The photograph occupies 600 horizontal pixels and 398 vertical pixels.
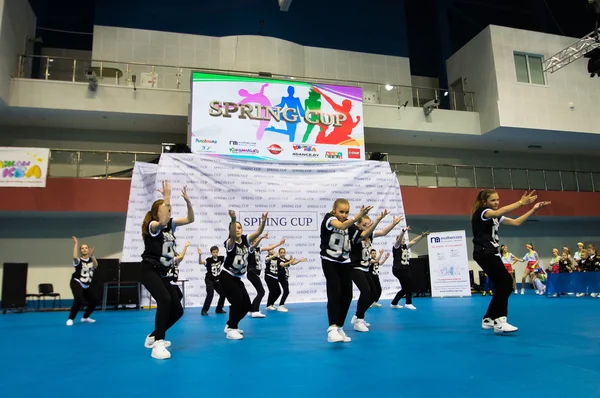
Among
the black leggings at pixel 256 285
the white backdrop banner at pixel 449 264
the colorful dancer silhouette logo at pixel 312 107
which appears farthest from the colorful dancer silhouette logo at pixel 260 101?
the white backdrop banner at pixel 449 264

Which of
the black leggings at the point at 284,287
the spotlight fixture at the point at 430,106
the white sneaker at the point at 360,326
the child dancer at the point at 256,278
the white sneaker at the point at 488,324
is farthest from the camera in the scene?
the spotlight fixture at the point at 430,106

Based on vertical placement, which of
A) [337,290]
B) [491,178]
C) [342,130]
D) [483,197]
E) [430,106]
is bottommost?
[337,290]

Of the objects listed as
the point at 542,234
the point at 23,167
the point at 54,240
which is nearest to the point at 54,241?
the point at 54,240

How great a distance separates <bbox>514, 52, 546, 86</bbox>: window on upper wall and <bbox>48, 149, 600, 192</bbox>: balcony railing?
4188 millimetres

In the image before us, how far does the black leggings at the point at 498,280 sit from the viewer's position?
5.71 meters

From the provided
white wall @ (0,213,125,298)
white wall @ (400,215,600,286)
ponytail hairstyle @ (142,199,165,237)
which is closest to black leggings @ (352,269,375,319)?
ponytail hairstyle @ (142,199,165,237)

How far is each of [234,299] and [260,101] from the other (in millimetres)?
10861

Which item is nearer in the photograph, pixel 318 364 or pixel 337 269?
pixel 318 364

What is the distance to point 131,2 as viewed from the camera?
20312mm

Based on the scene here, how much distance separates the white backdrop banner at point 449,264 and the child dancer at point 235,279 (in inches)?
419

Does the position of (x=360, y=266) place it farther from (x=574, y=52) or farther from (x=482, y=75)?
(x=574, y=52)

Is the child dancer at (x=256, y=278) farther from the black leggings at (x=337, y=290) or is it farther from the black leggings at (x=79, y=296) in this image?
the black leggings at (x=337, y=290)

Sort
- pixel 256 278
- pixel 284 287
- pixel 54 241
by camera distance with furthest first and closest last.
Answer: pixel 54 241, pixel 284 287, pixel 256 278

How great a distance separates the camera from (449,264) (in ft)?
51.9
